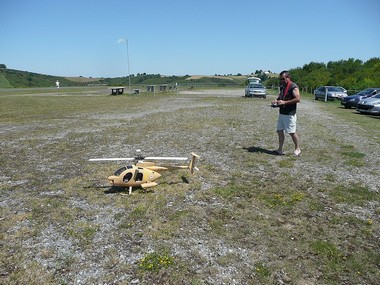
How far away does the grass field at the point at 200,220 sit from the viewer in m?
4.00

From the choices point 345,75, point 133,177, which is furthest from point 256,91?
point 133,177

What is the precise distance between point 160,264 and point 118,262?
0.63 m

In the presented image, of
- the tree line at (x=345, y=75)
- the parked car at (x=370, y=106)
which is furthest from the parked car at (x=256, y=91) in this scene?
the parked car at (x=370, y=106)

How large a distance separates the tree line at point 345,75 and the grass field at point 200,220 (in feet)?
111

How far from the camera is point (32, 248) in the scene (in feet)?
14.8

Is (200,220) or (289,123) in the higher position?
(289,123)

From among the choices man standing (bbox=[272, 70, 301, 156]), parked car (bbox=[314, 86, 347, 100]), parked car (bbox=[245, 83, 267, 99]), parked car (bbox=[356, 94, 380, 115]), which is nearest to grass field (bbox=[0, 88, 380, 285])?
man standing (bbox=[272, 70, 301, 156])

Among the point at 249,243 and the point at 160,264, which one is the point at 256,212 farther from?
the point at 160,264

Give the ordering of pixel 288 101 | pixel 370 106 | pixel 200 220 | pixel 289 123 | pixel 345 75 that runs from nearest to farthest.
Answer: pixel 200 220
pixel 288 101
pixel 289 123
pixel 370 106
pixel 345 75

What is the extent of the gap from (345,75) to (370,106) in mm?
33582

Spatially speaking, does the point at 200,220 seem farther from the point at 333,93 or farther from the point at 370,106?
the point at 333,93

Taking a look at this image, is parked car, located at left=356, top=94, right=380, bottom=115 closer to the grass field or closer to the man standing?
the grass field

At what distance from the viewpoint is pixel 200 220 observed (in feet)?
17.7

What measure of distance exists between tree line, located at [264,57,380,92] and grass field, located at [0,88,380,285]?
33.9 meters
